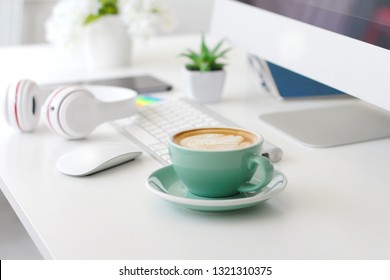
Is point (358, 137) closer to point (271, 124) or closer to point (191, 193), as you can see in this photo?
point (271, 124)

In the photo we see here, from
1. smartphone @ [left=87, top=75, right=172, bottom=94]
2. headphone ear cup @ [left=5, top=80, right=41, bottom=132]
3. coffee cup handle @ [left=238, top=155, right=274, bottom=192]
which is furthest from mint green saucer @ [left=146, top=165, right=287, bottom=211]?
smartphone @ [left=87, top=75, right=172, bottom=94]

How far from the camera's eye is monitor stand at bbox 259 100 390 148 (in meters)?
0.89

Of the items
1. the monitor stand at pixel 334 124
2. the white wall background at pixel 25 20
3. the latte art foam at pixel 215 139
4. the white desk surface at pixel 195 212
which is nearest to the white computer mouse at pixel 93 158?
the white desk surface at pixel 195 212

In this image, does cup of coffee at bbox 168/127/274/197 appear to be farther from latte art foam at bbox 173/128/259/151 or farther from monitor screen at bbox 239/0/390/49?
monitor screen at bbox 239/0/390/49

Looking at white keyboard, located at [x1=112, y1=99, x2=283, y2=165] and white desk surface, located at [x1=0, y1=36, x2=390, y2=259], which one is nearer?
white desk surface, located at [x1=0, y1=36, x2=390, y2=259]

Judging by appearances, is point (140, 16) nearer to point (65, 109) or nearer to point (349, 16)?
point (65, 109)

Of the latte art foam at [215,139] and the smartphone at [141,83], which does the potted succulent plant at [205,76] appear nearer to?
the smartphone at [141,83]

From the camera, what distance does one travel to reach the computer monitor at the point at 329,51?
2.55 feet

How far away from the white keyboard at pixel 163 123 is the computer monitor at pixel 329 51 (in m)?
0.09

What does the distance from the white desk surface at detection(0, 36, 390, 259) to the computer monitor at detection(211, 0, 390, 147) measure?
6 centimetres

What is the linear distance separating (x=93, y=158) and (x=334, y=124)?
1.20 ft

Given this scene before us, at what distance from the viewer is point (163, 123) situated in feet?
3.11

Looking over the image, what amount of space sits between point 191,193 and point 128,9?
69 cm

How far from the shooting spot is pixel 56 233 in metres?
0.63
